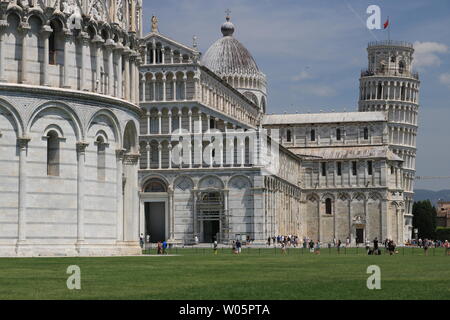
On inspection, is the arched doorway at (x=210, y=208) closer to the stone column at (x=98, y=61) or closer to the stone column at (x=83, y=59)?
the stone column at (x=98, y=61)

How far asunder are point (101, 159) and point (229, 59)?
88219mm

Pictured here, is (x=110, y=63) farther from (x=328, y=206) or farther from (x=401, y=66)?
(x=401, y=66)

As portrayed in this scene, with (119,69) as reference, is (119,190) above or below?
below

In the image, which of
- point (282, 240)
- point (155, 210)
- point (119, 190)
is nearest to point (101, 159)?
point (119, 190)

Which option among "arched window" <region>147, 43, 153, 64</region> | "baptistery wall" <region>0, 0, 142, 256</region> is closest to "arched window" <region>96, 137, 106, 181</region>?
"baptistery wall" <region>0, 0, 142, 256</region>

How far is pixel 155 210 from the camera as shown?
99.7m

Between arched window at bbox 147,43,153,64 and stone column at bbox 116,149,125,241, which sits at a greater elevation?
arched window at bbox 147,43,153,64

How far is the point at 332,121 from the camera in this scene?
13775cm

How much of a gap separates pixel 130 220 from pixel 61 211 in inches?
245

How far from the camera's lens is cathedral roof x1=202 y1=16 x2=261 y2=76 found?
449 feet

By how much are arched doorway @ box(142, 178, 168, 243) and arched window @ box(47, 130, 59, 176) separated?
48.9 meters

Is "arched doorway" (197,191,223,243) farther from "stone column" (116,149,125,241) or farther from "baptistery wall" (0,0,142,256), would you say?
"stone column" (116,149,125,241)
